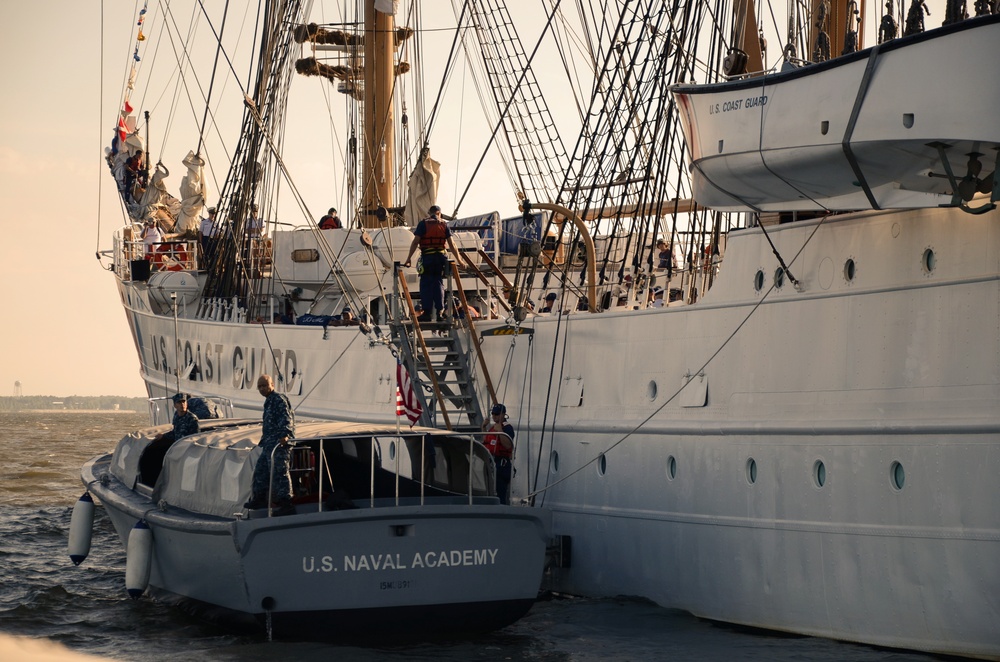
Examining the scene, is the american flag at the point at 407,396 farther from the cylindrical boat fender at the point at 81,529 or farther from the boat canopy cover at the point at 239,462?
the cylindrical boat fender at the point at 81,529

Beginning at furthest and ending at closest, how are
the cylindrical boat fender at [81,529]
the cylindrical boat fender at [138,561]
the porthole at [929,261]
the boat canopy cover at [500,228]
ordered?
the boat canopy cover at [500,228]
the cylindrical boat fender at [81,529]
the cylindrical boat fender at [138,561]
the porthole at [929,261]

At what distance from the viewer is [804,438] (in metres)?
11.7

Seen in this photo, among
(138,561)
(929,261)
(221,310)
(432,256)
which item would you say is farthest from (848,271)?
(221,310)

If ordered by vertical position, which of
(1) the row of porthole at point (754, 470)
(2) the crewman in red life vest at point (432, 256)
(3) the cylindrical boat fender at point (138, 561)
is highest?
(2) the crewman in red life vest at point (432, 256)

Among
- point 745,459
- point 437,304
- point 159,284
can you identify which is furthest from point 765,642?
point 159,284

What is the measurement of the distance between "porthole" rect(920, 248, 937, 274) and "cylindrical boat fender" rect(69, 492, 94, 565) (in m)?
9.61

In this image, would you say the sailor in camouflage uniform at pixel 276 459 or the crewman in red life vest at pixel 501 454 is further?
the crewman in red life vest at pixel 501 454

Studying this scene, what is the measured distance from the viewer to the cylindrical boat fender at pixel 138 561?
1320 cm

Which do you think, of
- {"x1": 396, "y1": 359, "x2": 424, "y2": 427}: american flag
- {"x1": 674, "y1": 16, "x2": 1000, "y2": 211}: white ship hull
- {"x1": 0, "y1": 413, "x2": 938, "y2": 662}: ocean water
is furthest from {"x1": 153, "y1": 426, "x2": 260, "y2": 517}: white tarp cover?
{"x1": 674, "y1": 16, "x2": 1000, "y2": 211}: white ship hull

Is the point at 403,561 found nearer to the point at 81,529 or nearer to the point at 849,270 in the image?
the point at 849,270

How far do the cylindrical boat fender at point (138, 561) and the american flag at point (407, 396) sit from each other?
3145mm

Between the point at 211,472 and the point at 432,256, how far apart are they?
481 centimetres

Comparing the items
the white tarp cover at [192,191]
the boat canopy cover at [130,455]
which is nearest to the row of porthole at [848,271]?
the boat canopy cover at [130,455]

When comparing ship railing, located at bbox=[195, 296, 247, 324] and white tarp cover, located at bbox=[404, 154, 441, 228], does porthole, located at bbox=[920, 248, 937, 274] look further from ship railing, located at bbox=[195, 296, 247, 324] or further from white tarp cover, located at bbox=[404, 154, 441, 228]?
ship railing, located at bbox=[195, 296, 247, 324]
